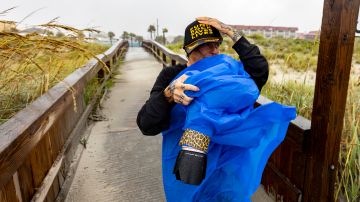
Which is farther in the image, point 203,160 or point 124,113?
point 124,113

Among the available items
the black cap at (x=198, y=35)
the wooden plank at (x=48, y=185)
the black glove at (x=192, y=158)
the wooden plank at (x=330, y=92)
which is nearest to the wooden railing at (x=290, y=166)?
the wooden plank at (x=330, y=92)

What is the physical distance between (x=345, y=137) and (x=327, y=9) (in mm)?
1074

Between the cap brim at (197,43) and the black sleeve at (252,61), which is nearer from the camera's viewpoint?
the cap brim at (197,43)

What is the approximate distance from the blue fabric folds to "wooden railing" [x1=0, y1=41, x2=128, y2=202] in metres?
0.77

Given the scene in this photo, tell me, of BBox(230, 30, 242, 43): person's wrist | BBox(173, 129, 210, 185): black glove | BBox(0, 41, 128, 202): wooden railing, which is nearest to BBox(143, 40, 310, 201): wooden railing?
BBox(230, 30, 242, 43): person's wrist

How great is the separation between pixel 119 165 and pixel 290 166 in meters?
1.86

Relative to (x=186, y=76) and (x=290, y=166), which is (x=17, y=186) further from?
(x=290, y=166)

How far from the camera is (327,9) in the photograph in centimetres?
190

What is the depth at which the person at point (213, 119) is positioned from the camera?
1530 millimetres

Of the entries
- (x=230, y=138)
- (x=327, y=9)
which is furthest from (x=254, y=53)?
(x=230, y=138)

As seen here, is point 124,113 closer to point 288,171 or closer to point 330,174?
point 288,171

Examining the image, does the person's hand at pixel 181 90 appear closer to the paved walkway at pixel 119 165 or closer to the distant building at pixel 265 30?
the distant building at pixel 265 30

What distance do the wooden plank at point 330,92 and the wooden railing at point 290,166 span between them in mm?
109

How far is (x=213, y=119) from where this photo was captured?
152 centimetres
